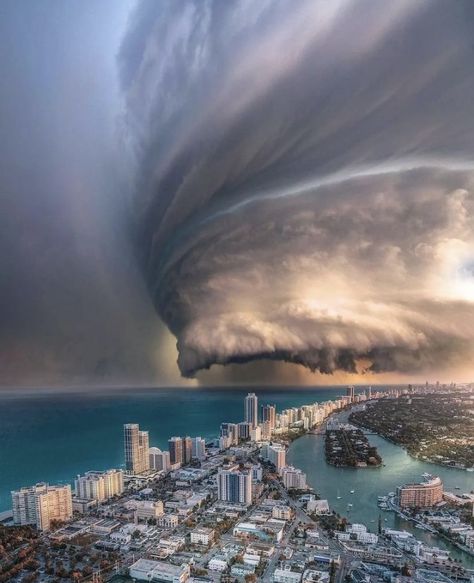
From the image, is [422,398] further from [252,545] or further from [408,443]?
[252,545]

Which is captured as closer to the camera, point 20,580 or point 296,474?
point 20,580

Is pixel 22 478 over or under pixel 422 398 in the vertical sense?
under

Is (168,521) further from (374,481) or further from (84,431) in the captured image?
(84,431)

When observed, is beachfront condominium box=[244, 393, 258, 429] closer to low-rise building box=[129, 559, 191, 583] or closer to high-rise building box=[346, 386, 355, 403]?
high-rise building box=[346, 386, 355, 403]

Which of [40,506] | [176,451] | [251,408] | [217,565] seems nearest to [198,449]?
[176,451]

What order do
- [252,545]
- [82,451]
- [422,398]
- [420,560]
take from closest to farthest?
[420,560]
[252,545]
[422,398]
[82,451]

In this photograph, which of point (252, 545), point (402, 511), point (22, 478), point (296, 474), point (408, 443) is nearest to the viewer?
point (252, 545)

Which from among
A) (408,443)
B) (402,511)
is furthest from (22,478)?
(408,443)
